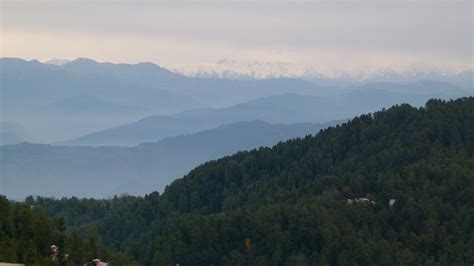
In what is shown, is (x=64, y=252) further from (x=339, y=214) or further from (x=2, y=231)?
(x=339, y=214)

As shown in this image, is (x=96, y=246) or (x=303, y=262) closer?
(x=96, y=246)

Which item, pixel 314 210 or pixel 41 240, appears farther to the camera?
pixel 314 210

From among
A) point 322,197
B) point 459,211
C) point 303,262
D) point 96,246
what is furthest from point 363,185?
point 96,246

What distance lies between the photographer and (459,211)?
212 feet

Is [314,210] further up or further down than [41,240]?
further up

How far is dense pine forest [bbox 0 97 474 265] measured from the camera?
59531 millimetres

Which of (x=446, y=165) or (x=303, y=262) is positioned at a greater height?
(x=446, y=165)

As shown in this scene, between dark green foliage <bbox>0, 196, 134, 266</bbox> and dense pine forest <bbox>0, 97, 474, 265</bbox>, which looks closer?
dark green foliage <bbox>0, 196, 134, 266</bbox>

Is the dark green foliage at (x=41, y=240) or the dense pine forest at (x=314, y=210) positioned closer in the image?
the dark green foliage at (x=41, y=240)

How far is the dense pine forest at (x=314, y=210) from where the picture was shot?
2344 inches

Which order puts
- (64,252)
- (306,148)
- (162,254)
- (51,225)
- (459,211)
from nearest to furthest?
1. (64,252)
2. (51,225)
3. (162,254)
4. (459,211)
5. (306,148)

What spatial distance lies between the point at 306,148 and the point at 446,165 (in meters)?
21.7

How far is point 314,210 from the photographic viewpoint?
64.4 meters

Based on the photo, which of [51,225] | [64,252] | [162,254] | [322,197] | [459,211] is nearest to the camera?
[64,252]
